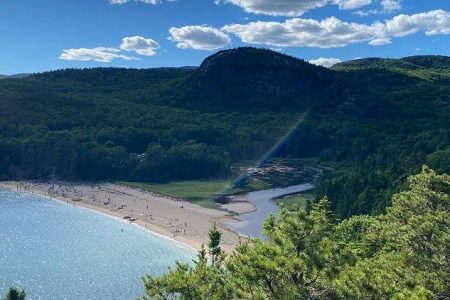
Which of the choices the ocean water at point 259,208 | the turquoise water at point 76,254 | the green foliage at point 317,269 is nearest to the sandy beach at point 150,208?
the ocean water at point 259,208

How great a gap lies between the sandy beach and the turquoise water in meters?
4.34

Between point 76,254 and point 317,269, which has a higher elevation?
point 317,269

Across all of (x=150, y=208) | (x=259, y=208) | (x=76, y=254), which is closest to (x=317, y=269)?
(x=76, y=254)

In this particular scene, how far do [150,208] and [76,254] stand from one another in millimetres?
36482

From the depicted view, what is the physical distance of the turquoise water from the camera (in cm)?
6812

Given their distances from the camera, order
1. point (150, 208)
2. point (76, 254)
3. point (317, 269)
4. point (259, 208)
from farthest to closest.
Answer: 1. point (259, 208)
2. point (150, 208)
3. point (76, 254)
4. point (317, 269)

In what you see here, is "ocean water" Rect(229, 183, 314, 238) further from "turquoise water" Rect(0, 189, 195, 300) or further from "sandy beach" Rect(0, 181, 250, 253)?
"turquoise water" Rect(0, 189, 195, 300)

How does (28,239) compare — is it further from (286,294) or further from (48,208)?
(286,294)

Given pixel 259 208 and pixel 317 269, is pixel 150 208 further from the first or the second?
pixel 317 269

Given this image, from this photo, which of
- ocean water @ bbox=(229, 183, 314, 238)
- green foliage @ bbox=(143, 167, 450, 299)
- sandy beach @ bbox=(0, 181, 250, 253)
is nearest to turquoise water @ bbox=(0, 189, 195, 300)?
A: sandy beach @ bbox=(0, 181, 250, 253)

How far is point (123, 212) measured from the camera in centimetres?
11550

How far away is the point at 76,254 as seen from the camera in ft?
274

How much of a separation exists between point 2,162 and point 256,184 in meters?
86.9

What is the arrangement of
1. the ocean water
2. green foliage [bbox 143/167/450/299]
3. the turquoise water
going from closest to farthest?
green foliage [bbox 143/167/450/299] < the turquoise water < the ocean water
